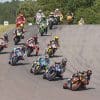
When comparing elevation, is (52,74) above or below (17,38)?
above

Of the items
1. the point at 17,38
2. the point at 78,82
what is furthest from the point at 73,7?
the point at 78,82

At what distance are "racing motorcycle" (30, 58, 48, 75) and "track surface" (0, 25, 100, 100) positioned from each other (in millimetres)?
312

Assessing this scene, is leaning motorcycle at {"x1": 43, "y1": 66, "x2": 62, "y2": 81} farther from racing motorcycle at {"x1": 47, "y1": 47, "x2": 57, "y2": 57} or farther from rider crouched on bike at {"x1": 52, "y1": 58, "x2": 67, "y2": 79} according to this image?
racing motorcycle at {"x1": 47, "y1": 47, "x2": 57, "y2": 57}

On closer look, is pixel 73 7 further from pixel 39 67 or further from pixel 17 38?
pixel 39 67

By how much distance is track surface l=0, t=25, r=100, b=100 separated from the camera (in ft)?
67.6

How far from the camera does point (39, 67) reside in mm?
26422

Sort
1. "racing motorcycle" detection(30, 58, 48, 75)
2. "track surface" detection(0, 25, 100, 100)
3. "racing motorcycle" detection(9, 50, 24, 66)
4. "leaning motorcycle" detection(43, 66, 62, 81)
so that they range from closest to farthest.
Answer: "track surface" detection(0, 25, 100, 100) < "leaning motorcycle" detection(43, 66, 62, 81) < "racing motorcycle" detection(30, 58, 48, 75) < "racing motorcycle" detection(9, 50, 24, 66)

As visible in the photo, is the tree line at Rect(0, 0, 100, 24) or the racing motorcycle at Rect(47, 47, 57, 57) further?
the tree line at Rect(0, 0, 100, 24)

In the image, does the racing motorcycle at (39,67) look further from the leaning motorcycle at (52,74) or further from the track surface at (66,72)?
the leaning motorcycle at (52,74)

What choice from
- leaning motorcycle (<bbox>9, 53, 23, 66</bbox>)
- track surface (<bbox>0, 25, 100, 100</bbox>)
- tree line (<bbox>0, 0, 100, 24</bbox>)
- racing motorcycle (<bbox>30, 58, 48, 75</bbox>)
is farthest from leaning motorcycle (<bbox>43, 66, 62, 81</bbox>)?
tree line (<bbox>0, 0, 100, 24</bbox>)

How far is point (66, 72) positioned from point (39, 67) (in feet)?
4.86

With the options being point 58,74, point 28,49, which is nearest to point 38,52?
point 28,49

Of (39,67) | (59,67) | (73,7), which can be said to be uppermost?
(59,67)

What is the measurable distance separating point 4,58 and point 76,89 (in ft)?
36.2
